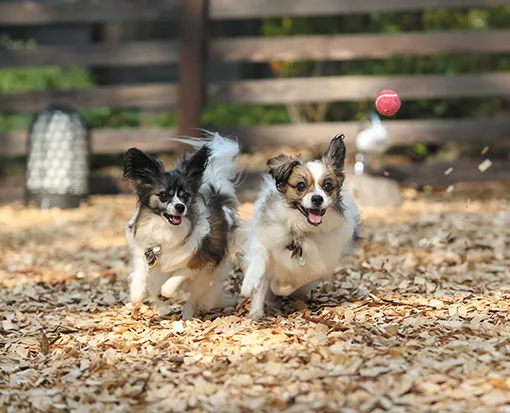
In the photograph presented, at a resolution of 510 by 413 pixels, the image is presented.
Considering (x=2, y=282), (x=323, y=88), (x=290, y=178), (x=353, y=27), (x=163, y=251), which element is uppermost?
(x=353, y=27)

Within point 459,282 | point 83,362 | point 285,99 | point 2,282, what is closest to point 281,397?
point 83,362

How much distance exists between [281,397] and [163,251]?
139 centimetres

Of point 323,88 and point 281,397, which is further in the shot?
point 323,88

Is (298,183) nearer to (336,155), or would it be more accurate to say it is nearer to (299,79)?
(336,155)

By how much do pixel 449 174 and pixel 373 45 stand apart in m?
1.58

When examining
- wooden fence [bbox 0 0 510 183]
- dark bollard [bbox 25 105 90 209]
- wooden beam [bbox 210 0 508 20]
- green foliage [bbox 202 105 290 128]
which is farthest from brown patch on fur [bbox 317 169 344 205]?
green foliage [bbox 202 105 290 128]

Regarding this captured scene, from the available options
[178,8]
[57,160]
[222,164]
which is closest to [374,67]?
[178,8]

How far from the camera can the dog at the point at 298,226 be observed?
450cm

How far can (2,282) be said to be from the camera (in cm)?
602

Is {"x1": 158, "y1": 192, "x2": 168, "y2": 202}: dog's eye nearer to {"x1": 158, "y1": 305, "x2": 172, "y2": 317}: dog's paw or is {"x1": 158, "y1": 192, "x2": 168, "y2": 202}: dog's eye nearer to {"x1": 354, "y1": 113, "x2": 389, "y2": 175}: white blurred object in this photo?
{"x1": 158, "y1": 305, "x2": 172, "y2": 317}: dog's paw

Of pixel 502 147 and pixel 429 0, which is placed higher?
pixel 429 0

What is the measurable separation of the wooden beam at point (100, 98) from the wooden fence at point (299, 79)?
0.01 meters

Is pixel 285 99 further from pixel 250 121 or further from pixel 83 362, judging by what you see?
pixel 83 362

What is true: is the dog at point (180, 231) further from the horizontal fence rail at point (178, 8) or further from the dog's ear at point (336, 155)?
the horizontal fence rail at point (178, 8)
